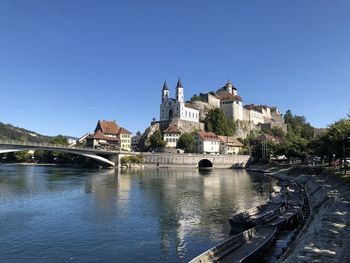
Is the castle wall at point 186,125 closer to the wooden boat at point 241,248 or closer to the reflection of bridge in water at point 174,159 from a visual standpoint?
the reflection of bridge in water at point 174,159

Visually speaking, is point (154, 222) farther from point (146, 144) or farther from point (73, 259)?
point (146, 144)

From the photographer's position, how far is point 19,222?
31.6m

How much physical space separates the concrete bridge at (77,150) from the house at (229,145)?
138 ft

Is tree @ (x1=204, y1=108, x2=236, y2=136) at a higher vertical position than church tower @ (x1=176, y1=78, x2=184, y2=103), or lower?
lower

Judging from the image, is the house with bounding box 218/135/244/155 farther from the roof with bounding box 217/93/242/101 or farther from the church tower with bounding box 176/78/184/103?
the roof with bounding box 217/93/242/101

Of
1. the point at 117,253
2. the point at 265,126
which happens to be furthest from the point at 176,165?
the point at 117,253

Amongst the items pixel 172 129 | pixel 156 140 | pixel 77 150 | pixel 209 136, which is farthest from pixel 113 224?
pixel 172 129

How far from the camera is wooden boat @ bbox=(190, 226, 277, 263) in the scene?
726 inches

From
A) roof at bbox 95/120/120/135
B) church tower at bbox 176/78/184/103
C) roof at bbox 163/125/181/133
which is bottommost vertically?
roof at bbox 163/125/181/133

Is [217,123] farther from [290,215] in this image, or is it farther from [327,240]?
[327,240]

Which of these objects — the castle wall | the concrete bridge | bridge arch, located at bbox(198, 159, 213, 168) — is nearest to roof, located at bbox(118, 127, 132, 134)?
the castle wall

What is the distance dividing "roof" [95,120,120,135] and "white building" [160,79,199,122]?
70.4 ft

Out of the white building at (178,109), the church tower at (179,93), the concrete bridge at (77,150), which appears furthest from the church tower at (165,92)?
the concrete bridge at (77,150)

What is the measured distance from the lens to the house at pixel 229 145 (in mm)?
144375
